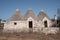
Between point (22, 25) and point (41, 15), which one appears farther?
point (41, 15)

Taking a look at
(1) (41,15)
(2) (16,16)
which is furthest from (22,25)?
(1) (41,15)

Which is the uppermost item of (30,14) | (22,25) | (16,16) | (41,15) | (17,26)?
(30,14)

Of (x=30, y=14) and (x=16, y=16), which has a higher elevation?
(x=30, y=14)

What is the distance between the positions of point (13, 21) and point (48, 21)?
8012 mm

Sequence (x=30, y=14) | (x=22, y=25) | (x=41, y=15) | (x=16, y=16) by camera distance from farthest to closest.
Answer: (x=41, y=15), (x=16, y=16), (x=30, y=14), (x=22, y=25)

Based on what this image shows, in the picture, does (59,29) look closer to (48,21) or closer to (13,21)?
(48,21)


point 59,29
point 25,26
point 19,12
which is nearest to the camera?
point 59,29

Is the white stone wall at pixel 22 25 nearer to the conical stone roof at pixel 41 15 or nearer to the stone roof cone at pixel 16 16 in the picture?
the stone roof cone at pixel 16 16

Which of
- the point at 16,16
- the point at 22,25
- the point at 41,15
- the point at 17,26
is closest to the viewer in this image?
the point at 22,25

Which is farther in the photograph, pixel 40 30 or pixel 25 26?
pixel 25 26

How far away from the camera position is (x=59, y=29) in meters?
24.7

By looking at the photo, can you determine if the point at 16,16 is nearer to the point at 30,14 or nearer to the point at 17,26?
the point at 17,26

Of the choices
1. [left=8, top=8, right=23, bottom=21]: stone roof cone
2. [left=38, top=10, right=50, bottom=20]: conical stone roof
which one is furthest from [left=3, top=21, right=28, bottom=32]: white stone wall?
[left=38, top=10, right=50, bottom=20]: conical stone roof

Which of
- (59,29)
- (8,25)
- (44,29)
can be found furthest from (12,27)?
→ (59,29)
